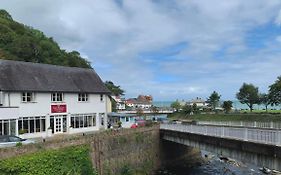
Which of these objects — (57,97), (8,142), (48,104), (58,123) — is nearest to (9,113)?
(48,104)

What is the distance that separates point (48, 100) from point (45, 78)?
10.1 feet

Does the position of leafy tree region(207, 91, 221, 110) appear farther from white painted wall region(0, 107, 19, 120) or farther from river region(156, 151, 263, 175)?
white painted wall region(0, 107, 19, 120)

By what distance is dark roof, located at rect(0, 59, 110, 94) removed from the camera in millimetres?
39000

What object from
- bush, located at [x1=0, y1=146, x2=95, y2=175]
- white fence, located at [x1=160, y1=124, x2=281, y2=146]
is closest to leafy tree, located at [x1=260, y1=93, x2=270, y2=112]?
white fence, located at [x1=160, y1=124, x2=281, y2=146]

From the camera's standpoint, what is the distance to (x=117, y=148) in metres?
38.1

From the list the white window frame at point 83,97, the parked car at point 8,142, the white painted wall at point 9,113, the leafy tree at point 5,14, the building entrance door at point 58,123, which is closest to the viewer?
the parked car at point 8,142

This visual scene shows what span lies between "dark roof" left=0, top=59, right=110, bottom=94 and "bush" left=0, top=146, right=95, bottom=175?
456 inches

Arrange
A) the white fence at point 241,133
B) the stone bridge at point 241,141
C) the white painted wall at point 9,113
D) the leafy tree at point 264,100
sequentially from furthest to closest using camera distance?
the leafy tree at point 264,100
the white painted wall at point 9,113
the stone bridge at point 241,141
the white fence at point 241,133

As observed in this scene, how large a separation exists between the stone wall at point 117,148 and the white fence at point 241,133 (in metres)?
5.98

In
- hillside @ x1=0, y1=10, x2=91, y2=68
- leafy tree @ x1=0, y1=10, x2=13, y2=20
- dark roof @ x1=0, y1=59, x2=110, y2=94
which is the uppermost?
leafy tree @ x1=0, y1=10, x2=13, y2=20

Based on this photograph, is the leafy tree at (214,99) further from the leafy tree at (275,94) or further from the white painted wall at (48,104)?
the white painted wall at (48,104)

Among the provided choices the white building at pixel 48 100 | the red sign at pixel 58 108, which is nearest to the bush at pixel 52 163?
the white building at pixel 48 100

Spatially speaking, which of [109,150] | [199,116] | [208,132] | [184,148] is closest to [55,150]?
[109,150]

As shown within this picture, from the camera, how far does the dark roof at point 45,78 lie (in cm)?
3900
